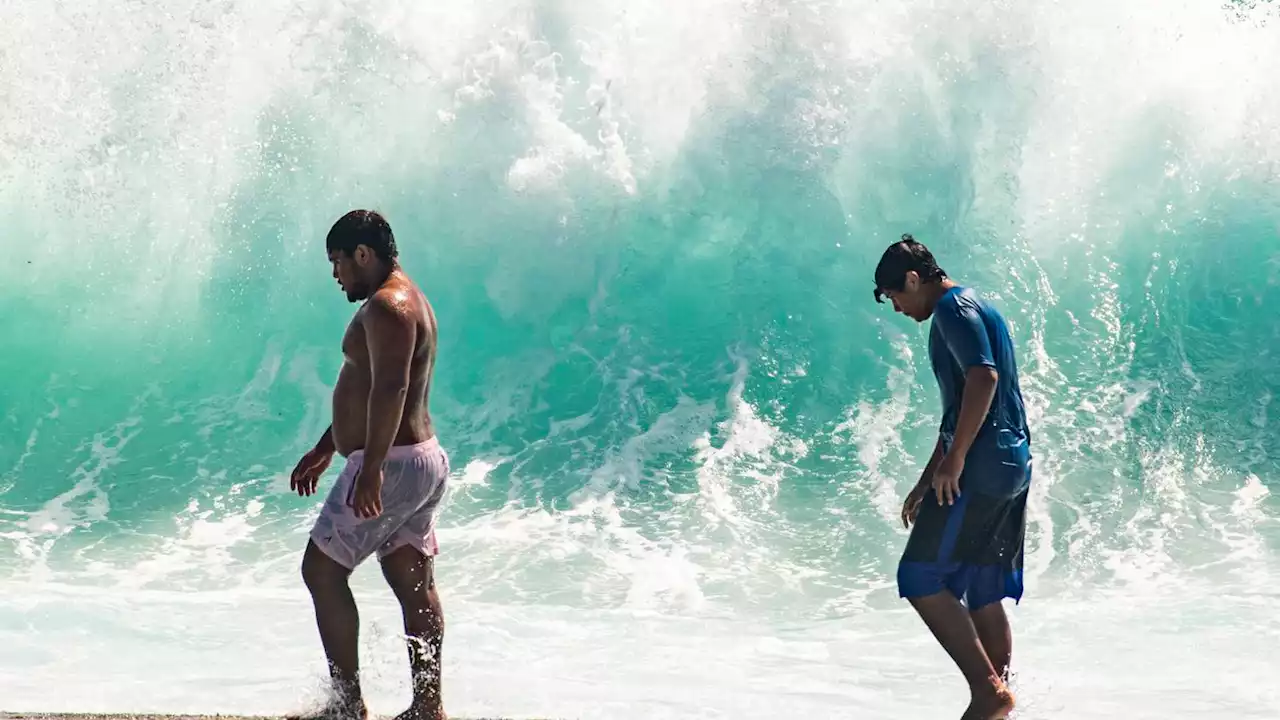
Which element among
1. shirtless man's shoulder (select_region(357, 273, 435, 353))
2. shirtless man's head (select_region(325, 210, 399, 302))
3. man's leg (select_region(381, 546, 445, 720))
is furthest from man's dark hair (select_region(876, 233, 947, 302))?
man's leg (select_region(381, 546, 445, 720))

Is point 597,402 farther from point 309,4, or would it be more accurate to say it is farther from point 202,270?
point 309,4

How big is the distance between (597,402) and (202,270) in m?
4.01

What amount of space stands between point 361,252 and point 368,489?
25.3 inches

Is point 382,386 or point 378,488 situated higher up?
point 382,386

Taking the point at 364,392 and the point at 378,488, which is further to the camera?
the point at 364,392

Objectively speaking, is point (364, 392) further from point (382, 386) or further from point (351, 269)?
point (351, 269)

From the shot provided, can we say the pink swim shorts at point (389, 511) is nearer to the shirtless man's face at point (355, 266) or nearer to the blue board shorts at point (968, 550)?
the shirtless man's face at point (355, 266)

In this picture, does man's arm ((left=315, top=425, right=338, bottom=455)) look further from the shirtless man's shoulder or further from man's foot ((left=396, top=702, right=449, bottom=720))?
man's foot ((left=396, top=702, right=449, bottom=720))

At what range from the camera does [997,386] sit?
3701 millimetres

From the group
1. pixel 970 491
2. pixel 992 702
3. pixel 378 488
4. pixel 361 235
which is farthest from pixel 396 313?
pixel 992 702

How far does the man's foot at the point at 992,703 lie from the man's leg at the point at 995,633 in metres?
0.16

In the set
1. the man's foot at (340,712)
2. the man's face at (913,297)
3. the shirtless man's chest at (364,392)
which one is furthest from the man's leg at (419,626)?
the man's face at (913,297)

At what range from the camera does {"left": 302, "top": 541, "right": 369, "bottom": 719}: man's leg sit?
3.75m

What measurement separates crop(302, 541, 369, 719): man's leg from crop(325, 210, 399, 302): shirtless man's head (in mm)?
738
